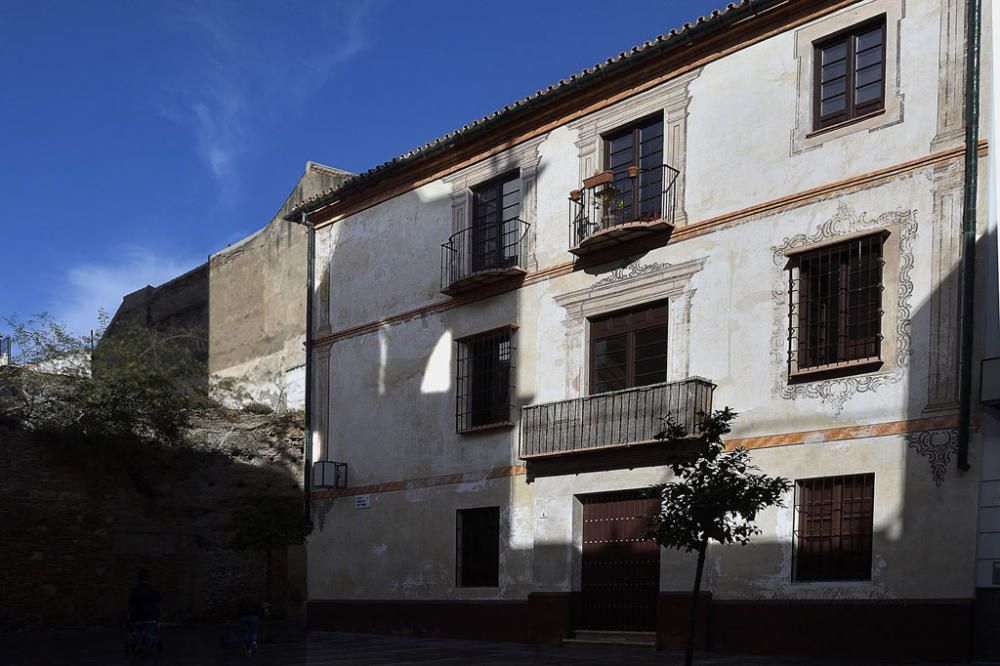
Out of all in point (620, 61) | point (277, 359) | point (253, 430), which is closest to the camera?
point (620, 61)

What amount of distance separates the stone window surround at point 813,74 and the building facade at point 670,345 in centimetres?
4

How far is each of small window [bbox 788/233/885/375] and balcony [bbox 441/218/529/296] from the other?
551 cm

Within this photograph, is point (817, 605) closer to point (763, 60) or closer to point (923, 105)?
point (923, 105)

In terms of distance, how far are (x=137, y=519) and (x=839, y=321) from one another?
16194mm

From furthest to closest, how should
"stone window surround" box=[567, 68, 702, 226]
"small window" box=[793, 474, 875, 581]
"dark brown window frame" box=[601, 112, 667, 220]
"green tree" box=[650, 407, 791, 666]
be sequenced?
"dark brown window frame" box=[601, 112, 667, 220]
"stone window surround" box=[567, 68, 702, 226]
"small window" box=[793, 474, 875, 581]
"green tree" box=[650, 407, 791, 666]

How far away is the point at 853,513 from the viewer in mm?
14867

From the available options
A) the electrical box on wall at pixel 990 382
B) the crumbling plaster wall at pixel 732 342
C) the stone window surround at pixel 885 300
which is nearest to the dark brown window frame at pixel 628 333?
the crumbling plaster wall at pixel 732 342

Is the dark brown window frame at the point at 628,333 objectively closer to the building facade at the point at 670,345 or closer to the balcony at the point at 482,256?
the building facade at the point at 670,345

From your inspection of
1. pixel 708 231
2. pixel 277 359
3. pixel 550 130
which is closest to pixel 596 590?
pixel 708 231

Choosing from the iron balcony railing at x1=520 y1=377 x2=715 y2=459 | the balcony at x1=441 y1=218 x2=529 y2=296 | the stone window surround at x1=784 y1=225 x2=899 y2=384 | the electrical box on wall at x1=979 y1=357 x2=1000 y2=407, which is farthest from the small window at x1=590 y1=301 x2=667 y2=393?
the electrical box on wall at x1=979 y1=357 x2=1000 y2=407

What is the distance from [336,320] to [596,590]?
9055mm

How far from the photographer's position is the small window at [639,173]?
18.2m

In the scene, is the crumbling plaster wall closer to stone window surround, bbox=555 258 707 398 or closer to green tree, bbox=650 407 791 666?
stone window surround, bbox=555 258 707 398

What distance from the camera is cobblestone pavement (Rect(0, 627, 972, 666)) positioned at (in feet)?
50.6
